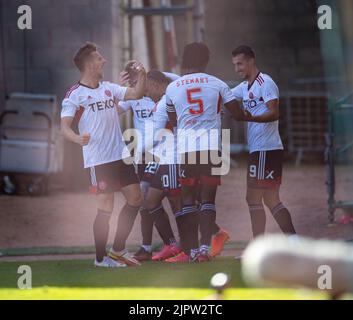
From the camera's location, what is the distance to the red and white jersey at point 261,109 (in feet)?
27.9

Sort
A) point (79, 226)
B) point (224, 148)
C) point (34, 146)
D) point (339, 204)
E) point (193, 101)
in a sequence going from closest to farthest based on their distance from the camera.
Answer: point (193, 101)
point (224, 148)
point (339, 204)
point (79, 226)
point (34, 146)

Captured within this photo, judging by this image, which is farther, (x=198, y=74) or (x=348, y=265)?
(x=198, y=74)

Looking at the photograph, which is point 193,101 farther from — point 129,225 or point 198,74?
point 129,225

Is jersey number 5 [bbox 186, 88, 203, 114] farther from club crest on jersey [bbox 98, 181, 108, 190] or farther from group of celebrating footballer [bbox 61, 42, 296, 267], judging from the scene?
club crest on jersey [bbox 98, 181, 108, 190]

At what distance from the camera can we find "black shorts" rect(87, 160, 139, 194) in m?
8.28

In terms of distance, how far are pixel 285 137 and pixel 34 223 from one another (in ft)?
29.6

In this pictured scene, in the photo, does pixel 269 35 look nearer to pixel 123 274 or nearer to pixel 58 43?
pixel 58 43

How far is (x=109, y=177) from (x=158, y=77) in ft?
4.36

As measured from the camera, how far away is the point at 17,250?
10.2 metres

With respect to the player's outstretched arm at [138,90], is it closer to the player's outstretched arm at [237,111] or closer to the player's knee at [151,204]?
the player's outstretched arm at [237,111]

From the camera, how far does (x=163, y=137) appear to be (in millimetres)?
8977

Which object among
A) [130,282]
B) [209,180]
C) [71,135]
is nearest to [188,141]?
[209,180]

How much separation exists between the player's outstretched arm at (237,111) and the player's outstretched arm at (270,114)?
73 mm

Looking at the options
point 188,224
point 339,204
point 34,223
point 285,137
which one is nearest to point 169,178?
point 188,224
